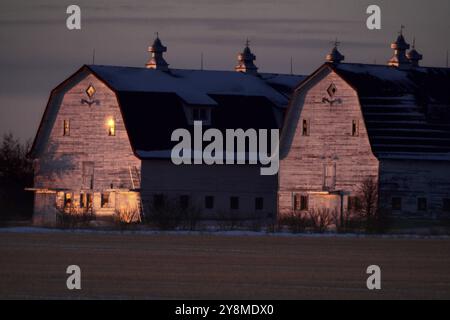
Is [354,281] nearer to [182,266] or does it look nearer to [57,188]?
[182,266]

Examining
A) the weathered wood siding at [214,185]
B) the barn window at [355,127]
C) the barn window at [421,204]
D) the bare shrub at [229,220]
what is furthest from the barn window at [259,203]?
the barn window at [421,204]

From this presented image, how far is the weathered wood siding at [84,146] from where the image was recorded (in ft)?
251

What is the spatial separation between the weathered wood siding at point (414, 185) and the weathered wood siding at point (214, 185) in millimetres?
7883

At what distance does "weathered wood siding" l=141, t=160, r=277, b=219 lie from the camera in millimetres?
76125

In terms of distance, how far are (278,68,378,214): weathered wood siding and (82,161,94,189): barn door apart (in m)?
8.76

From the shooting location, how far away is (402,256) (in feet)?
153

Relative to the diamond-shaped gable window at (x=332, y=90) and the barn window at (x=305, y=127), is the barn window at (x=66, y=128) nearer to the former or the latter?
the barn window at (x=305, y=127)

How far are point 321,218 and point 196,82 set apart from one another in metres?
18.3

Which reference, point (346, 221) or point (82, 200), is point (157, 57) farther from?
point (346, 221)

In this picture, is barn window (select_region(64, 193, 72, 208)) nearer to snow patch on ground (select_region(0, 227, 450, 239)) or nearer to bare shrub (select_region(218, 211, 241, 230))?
bare shrub (select_region(218, 211, 241, 230))

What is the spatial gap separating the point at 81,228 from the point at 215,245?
14.1 metres

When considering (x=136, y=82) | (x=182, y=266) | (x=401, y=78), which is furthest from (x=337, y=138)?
(x=182, y=266)

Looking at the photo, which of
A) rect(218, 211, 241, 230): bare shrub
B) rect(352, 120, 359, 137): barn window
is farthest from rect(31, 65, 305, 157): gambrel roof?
rect(352, 120, 359, 137): barn window
